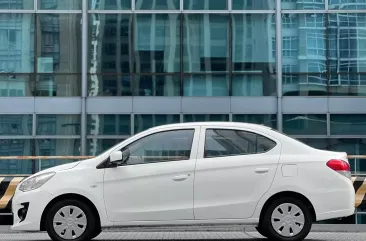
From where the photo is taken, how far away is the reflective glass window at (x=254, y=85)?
22.0 metres

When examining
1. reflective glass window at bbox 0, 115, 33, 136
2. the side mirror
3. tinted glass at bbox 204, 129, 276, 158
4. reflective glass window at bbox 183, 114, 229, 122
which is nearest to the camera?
the side mirror

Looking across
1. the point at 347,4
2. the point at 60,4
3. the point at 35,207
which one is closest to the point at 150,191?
the point at 35,207

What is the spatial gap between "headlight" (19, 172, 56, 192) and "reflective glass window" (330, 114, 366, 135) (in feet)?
45.1

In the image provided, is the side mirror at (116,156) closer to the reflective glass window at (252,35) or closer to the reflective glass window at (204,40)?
the reflective glass window at (204,40)

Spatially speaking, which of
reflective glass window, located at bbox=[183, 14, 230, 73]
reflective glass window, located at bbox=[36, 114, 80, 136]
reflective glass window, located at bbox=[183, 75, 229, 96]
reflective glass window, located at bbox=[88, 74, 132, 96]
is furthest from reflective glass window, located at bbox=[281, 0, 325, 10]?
reflective glass window, located at bbox=[36, 114, 80, 136]

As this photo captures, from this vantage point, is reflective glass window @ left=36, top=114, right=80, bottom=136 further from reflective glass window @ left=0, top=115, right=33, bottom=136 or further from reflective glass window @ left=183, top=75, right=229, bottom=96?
reflective glass window @ left=183, top=75, right=229, bottom=96

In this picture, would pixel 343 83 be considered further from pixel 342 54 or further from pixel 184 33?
pixel 184 33

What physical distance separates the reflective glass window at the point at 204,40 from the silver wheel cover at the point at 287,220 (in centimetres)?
1300

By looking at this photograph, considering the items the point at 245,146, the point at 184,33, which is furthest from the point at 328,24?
the point at 245,146

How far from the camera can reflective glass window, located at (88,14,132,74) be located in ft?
72.3

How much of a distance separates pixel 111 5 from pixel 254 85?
4.80 m

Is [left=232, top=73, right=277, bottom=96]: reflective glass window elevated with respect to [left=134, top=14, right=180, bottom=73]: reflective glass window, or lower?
lower

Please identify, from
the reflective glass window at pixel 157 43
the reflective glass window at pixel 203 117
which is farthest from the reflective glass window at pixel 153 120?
the reflective glass window at pixel 157 43

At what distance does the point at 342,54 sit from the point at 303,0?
1949mm
